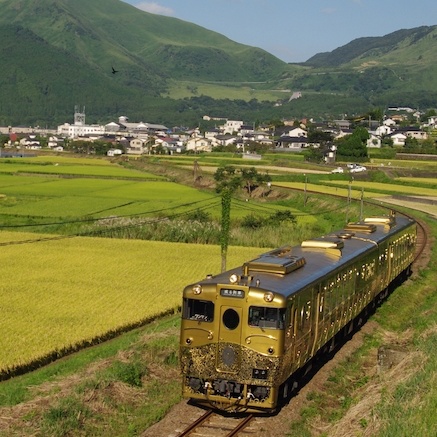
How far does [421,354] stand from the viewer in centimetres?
1571

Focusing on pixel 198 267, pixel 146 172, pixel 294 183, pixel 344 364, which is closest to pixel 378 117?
pixel 146 172

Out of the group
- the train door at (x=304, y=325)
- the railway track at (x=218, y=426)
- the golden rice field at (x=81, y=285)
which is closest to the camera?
the railway track at (x=218, y=426)

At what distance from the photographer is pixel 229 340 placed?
1401 centimetres

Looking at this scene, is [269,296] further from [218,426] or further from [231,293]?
[218,426]

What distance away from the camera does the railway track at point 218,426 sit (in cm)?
1350

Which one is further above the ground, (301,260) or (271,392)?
(301,260)

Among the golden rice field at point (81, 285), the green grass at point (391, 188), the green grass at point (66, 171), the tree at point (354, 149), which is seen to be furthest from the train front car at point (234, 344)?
the tree at point (354, 149)

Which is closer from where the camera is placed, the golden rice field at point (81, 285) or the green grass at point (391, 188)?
the golden rice field at point (81, 285)

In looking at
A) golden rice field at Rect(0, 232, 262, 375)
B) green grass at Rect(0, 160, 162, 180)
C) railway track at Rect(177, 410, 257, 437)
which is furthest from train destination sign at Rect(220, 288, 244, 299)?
green grass at Rect(0, 160, 162, 180)

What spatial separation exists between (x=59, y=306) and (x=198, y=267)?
9.65 metres

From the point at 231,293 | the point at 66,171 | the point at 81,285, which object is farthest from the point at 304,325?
the point at 66,171

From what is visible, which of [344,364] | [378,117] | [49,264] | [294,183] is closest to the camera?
[344,364]

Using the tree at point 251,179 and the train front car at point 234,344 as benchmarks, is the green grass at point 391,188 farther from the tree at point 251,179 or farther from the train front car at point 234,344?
the train front car at point 234,344

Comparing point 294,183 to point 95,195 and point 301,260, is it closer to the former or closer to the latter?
point 95,195
